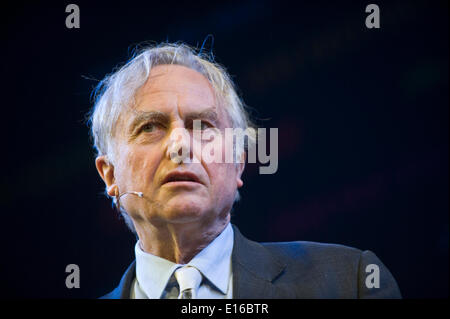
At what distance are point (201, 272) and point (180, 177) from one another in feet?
1.26

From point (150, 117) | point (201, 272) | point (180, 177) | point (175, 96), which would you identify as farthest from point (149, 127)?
point (201, 272)

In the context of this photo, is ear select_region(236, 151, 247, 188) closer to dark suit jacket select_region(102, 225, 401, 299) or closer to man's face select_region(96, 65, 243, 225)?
man's face select_region(96, 65, 243, 225)

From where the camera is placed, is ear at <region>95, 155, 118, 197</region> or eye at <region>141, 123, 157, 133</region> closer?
eye at <region>141, 123, 157, 133</region>

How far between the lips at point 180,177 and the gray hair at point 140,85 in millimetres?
358

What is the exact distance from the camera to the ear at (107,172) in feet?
6.46

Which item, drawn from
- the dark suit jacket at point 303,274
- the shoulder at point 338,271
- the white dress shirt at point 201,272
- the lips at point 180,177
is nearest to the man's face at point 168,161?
the lips at point 180,177

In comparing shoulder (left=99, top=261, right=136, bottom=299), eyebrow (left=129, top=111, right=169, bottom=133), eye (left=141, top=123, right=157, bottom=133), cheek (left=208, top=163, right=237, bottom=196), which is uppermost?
eyebrow (left=129, top=111, right=169, bottom=133)

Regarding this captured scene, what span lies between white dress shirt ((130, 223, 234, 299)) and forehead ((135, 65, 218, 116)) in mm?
553

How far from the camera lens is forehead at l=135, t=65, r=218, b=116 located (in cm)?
186

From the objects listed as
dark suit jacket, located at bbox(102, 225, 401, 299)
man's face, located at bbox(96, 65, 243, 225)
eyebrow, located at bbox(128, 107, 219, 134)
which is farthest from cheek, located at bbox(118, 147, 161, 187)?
dark suit jacket, located at bbox(102, 225, 401, 299)

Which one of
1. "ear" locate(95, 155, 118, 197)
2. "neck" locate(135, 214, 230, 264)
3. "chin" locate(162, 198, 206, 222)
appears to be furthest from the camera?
"ear" locate(95, 155, 118, 197)
